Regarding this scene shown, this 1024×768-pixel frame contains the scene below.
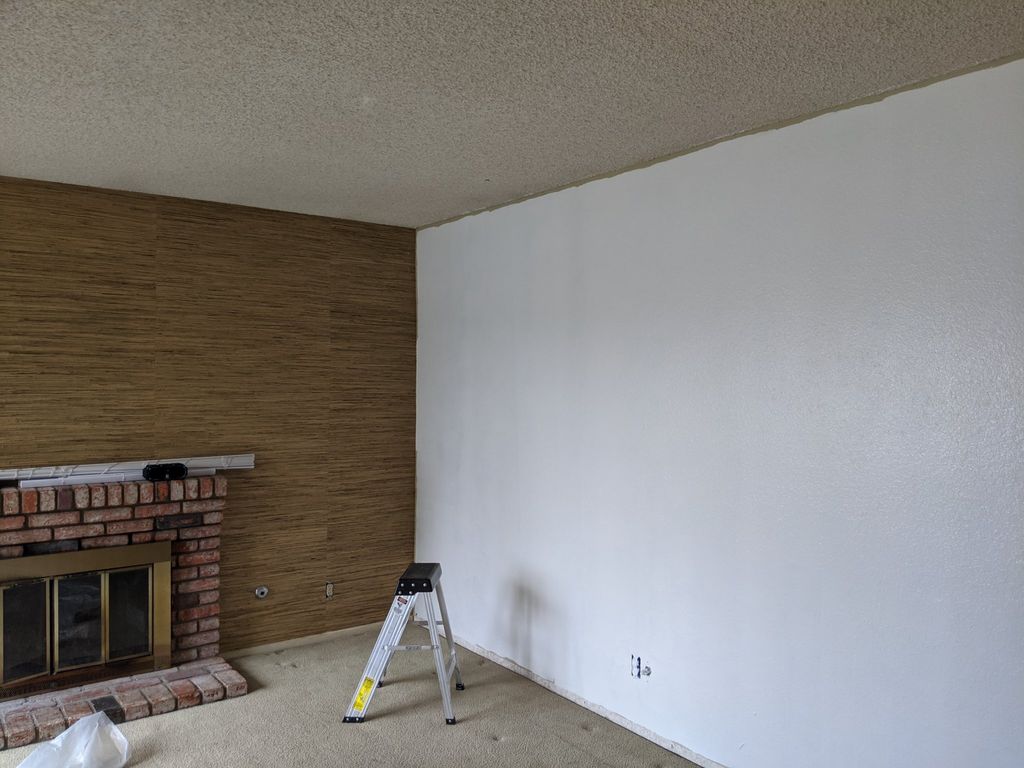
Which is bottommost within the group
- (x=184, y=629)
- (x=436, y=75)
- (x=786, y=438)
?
(x=184, y=629)

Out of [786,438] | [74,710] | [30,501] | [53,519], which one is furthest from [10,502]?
[786,438]

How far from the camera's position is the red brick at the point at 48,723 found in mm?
3365

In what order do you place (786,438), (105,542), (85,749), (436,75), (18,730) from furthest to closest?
(105,542), (18,730), (85,749), (786,438), (436,75)

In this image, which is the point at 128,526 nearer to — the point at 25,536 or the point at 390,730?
the point at 25,536

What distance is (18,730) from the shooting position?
333 cm

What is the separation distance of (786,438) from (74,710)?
3.18m

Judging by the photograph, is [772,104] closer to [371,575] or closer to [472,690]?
[472,690]

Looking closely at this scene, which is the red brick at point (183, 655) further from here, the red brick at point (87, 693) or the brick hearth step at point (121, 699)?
the red brick at point (87, 693)

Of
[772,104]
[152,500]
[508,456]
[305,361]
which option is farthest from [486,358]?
[772,104]

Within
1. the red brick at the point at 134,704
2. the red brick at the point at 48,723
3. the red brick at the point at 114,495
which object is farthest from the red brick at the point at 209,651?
the red brick at the point at 114,495

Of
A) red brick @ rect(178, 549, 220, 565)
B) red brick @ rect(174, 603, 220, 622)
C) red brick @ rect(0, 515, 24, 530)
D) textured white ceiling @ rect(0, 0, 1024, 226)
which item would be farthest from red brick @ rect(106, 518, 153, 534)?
textured white ceiling @ rect(0, 0, 1024, 226)

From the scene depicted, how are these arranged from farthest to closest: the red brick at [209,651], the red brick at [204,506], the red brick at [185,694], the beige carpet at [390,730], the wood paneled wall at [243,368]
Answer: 1. the red brick at [209,651]
2. the red brick at [204,506]
3. the wood paneled wall at [243,368]
4. the red brick at [185,694]
5. the beige carpet at [390,730]

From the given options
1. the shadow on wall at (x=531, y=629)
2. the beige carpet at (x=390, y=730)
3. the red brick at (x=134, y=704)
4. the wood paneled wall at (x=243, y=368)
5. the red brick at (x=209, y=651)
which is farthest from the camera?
the red brick at (x=209, y=651)

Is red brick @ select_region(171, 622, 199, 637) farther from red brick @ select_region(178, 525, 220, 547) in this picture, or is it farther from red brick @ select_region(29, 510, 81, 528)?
red brick @ select_region(29, 510, 81, 528)
